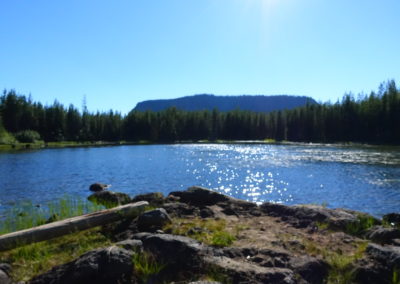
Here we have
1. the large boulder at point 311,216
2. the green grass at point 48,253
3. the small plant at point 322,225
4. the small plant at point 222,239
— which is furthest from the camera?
the large boulder at point 311,216

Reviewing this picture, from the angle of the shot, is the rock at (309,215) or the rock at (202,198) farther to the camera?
the rock at (202,198)

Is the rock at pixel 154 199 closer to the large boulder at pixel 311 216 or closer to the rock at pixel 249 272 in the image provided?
the large boulder at pixel 311 216

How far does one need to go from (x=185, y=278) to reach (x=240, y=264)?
1.16m

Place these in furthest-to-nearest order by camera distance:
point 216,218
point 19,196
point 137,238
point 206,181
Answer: point 206,181 < point 19,196 < point 216,218 < point 137,238

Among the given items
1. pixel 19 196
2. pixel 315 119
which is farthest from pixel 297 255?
pixel 315 119

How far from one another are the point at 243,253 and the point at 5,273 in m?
5.06

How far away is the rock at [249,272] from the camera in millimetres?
6273

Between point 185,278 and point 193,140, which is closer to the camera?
point 185,278

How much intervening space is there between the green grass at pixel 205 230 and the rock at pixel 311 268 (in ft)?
5.61

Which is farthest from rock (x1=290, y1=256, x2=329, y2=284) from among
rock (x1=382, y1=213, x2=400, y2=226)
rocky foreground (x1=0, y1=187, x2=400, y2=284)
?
rock (x1=382, y1=213, x2=400, y2=226)

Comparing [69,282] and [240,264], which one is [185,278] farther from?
[69,282]

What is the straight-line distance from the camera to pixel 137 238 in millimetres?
8102

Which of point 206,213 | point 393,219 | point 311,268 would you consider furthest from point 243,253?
point 393,219

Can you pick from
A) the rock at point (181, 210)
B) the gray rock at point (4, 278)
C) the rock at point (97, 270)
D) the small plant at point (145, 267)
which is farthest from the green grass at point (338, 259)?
the gray rock at point (4, 278)
